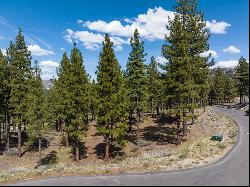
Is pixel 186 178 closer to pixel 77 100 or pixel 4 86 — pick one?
pixel 77 100

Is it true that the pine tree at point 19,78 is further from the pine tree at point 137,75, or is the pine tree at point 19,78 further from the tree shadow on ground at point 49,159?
the pine tree at point 137,75

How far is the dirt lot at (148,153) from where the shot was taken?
29.5 m

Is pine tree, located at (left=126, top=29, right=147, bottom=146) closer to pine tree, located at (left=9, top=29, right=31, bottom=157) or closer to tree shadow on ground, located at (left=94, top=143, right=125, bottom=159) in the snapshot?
tree shadow on ground, located at (left=94, top=143, right=125, bottom=159)

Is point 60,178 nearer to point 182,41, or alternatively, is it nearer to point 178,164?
point 178,164

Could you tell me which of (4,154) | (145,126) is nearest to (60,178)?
(4,154)

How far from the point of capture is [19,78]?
48.7 meters

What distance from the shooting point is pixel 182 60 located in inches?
1554

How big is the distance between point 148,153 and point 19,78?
22.3 meters

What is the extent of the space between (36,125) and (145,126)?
71.4 feet

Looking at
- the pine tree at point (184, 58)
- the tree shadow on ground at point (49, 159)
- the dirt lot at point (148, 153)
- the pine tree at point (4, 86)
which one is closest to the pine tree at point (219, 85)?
the dirt lot at point (148, 153)

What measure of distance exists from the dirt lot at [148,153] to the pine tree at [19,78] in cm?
609

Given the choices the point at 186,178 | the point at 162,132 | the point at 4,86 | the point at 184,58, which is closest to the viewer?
the point at 186,178

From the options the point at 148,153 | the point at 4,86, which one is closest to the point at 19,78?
the point at 4,86

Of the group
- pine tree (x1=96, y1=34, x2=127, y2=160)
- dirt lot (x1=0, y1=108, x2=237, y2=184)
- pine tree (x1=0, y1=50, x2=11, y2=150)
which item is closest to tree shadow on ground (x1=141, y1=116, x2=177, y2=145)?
dirt lot (x1=0, y1=108, x2=237, y2=184)
